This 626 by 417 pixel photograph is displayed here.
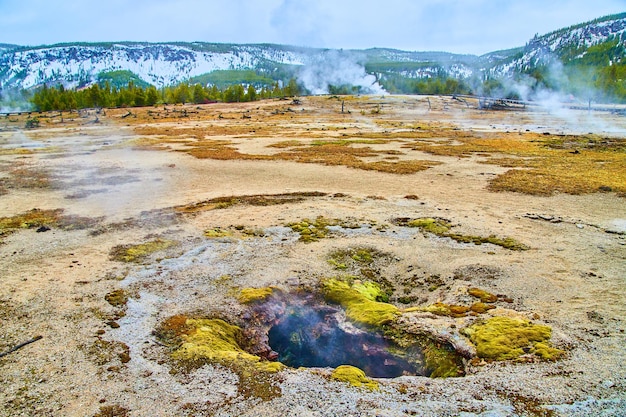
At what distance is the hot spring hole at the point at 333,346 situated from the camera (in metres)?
9.16

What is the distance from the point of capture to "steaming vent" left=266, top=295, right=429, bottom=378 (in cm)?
918

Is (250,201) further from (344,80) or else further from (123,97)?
(344,80)

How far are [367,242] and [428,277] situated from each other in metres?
3.02

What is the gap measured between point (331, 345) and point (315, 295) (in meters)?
2.05

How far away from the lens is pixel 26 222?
695 inches

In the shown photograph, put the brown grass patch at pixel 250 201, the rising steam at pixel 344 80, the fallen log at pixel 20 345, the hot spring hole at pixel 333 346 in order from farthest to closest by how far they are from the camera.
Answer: the rising steam at pixel 344 80 → the brown grass patch at pixel 250 201 → the hot spring hole at pixel 333 346 → the fallen log at pixel 20 345

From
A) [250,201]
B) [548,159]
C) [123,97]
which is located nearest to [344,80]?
[123,97]

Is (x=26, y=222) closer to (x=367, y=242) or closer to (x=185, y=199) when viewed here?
(x=185, y=199)

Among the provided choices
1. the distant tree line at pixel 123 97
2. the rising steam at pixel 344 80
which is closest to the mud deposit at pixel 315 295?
the distant tree line at pixel 123 97

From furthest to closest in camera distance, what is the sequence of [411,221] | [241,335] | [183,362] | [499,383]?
[411,221]
[241,335]
[183,362]
[499,383]

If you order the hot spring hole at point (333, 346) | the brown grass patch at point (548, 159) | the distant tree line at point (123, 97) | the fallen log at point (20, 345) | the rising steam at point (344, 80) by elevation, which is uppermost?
the rising steam at point (344, 80)

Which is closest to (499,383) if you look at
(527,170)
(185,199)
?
(185,199)

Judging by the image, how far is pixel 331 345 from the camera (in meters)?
9.90

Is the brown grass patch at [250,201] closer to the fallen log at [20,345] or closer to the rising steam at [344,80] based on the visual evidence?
the fallen log at [20,345]
